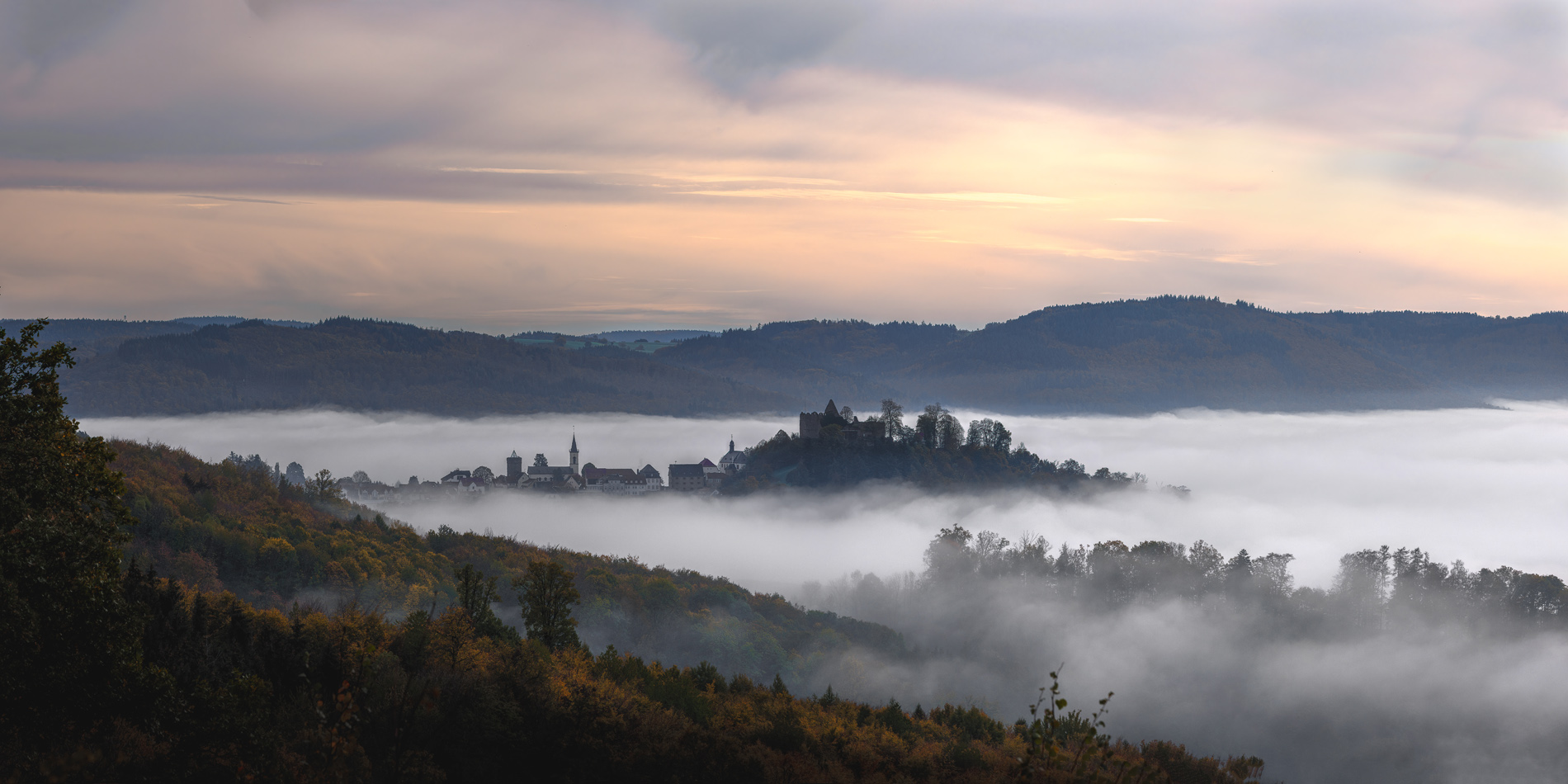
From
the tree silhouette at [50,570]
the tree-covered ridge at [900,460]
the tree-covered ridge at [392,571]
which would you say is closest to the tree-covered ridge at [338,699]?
the tree silhouette at [50,570]

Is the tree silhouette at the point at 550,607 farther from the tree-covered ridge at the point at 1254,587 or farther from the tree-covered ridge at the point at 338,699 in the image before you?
the tree-covered ridge at the point at 1254,587

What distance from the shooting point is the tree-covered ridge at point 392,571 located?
58125 mm

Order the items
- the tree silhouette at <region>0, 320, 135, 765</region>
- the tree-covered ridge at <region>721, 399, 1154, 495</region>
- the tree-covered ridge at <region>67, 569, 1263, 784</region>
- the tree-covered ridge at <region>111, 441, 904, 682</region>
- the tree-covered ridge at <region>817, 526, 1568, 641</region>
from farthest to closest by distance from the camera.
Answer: the tree-covered ridge at <region>721, 399, 1154, 495</region>, the tree-covered ridge at <region>817, 526, 1568, 641</region>, the tree-covered ridge at <region>111, 441, 904, 682</region>, the tree-covered ridge at <region>67, 569, 1263, 784</region>, the tree silhouette at <region>0, 320, 135, 765</region>

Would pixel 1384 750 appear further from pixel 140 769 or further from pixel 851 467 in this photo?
pixel 851 467

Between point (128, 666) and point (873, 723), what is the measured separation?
86.0ft

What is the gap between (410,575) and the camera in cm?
6881

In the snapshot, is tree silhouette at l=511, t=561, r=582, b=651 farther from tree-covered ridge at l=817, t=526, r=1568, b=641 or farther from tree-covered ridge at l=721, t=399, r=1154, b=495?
tree-covered ridge at l=721, t=399, r=1154, b=495

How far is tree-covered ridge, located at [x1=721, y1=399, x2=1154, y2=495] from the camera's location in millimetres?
175375

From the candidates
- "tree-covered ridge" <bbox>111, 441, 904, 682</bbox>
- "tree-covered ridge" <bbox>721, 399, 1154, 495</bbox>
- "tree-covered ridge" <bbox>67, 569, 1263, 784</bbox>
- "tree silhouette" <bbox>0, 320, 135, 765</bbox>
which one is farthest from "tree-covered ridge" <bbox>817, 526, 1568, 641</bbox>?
"tree silhouette" <bbox>0, 320, 135, 765</bbox>

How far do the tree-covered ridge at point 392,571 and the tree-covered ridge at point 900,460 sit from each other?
7398cm

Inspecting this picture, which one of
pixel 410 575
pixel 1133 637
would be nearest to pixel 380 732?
pixel 410 575

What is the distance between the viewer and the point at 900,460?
175m

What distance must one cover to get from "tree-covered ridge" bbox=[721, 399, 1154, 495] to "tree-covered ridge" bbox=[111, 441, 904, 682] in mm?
73984

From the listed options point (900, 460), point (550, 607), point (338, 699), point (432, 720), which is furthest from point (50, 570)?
point (900, 460)
